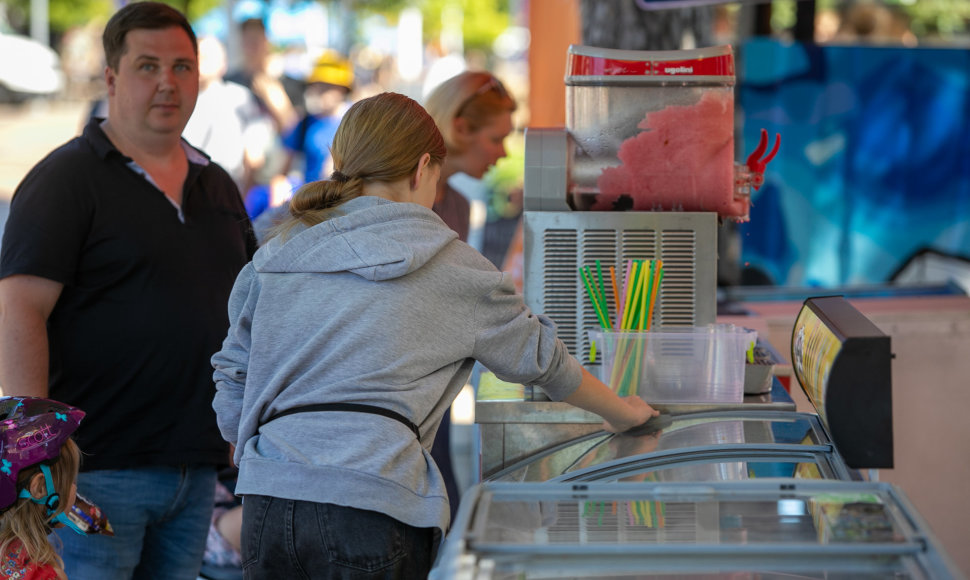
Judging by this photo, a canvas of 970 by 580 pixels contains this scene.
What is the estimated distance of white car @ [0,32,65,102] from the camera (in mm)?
28078

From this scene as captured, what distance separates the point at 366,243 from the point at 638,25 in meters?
3.98

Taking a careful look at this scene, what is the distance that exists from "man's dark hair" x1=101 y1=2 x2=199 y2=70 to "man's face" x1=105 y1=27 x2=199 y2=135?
1cm

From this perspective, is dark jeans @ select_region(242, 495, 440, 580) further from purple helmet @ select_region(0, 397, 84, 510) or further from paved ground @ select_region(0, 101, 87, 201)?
paved ground @ select_region(0, 101, 87, 201)

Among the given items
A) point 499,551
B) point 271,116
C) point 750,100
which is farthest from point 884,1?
point 499,551

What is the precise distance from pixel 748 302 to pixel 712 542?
9.19ft

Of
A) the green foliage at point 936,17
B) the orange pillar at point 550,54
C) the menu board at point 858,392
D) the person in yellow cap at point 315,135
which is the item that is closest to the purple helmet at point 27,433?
the menu board at point 858,392

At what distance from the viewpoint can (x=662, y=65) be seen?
254 cm

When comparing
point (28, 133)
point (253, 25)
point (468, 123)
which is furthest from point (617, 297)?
point (28, 133)

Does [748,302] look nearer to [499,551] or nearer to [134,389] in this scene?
[134,389]

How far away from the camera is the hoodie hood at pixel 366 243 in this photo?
1934 millimetres

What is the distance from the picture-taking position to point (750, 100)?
580 centimetres

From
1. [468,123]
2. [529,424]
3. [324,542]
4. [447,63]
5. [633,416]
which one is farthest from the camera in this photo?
[447,63]

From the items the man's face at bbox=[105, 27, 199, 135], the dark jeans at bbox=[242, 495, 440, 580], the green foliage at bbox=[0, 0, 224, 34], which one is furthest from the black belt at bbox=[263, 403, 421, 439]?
the green foliage at bbox=[0, 0, 224, 34]

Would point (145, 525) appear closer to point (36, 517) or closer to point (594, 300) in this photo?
point (36, 517)
